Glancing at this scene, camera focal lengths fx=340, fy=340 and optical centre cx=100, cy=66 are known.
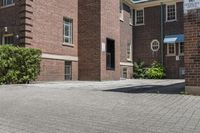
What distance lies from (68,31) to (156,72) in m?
10.9

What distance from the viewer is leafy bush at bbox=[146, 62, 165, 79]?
30625 mm

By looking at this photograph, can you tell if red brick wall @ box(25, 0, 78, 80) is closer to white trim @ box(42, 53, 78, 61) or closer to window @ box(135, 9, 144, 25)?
white trim @ box(42, 53, 78, 61)

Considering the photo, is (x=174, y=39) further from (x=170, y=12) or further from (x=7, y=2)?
(x=7, y=2)

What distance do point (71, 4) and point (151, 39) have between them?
11720mm

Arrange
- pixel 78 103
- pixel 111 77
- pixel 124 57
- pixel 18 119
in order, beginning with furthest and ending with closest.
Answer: pixel 124 57
pixel 111 77
pixel 78 103
pixel 18 119

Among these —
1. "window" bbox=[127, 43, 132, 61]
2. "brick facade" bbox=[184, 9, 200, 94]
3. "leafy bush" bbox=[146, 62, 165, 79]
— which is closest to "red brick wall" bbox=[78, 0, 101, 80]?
"leafy bush" bbox=[146, 62, 165, 79]

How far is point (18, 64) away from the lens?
1712 centimetres

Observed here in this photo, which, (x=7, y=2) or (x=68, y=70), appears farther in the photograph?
(x=68, y=70)

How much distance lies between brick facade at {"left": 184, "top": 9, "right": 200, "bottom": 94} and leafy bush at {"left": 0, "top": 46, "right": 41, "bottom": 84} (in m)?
8.52

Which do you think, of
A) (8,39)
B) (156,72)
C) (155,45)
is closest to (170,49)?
(155,45)

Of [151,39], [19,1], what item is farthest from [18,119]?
[151,39]

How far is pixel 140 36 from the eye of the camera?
109ft

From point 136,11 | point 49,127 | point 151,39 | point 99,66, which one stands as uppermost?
point 136,11

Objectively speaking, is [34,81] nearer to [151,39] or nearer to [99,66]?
[99,66]
